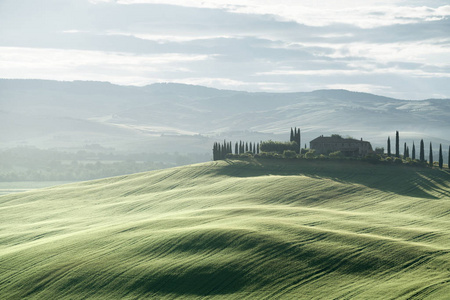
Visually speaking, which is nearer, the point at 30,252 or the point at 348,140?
the point at 30,252

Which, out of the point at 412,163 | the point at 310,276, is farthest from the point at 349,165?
the point at 310,276

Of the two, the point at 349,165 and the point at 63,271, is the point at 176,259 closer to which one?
the point at 63,271

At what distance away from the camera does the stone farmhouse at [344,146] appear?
156 meters

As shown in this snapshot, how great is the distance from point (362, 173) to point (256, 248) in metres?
68.9

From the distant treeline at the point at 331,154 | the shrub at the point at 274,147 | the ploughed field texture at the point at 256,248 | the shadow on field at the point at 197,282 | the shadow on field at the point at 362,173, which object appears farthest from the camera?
the shrub at the point at 274,147

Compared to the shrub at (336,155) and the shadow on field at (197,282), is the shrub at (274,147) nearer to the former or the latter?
the shrub at (336,155)

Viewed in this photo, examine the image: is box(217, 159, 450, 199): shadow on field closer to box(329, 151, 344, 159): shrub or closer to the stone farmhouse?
box(329, 151, 344, 159): shrub

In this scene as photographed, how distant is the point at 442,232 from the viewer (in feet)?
241

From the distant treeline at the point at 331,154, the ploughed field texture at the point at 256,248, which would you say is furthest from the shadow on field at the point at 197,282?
the distant treeline at the point at 331,154

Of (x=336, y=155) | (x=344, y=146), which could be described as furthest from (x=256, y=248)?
(x=344, y=146)

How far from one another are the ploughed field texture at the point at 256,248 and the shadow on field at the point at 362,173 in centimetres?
91

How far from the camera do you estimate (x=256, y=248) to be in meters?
65.9

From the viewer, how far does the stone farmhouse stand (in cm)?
15588

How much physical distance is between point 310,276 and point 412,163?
276 feet
